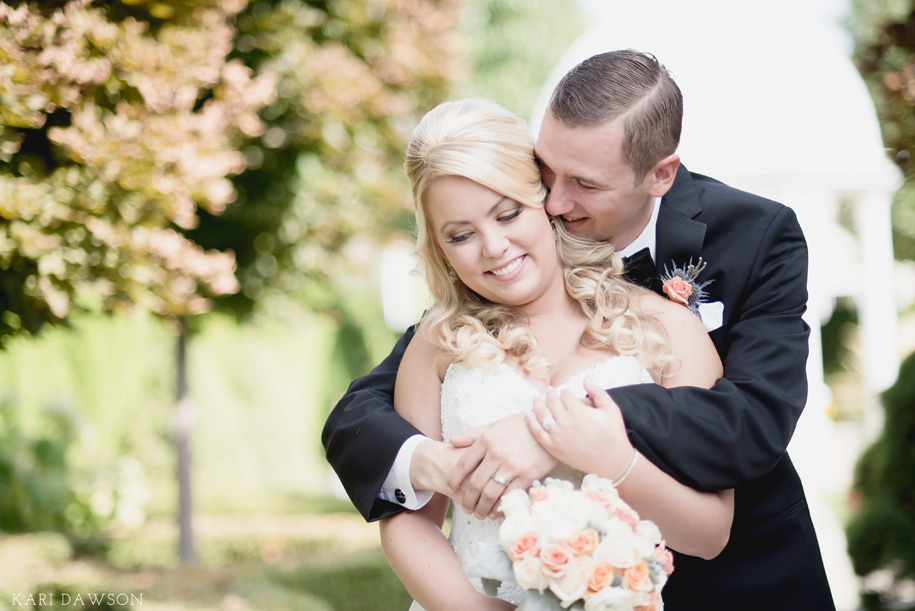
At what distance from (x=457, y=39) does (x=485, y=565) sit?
6.33m

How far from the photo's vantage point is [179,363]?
24.8ft

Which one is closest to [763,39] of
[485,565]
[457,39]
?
[457,39]

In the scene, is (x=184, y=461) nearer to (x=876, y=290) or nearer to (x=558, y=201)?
(x=558, y=201)

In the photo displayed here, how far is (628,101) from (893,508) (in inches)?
156

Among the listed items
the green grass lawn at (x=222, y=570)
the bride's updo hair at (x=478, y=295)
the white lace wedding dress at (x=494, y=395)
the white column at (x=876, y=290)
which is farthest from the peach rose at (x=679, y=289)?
the white column at (x=876, y=290)

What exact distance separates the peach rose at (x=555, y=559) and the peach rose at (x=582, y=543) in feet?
0.05

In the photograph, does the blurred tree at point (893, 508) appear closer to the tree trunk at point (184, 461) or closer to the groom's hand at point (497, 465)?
the groom's hand at point (497, 465)

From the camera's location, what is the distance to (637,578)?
1979 millimetres

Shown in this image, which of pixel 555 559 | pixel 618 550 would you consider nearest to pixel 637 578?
pixel 618 550

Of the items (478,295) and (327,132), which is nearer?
(478,295)

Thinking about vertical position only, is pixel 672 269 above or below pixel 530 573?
above

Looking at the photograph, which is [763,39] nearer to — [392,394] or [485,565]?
[392,394]

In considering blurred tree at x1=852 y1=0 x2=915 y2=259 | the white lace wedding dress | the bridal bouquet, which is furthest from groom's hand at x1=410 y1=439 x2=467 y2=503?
blurred tree at x1=852 y1=0 x2=915 y2=259

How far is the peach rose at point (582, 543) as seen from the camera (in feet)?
6.42
